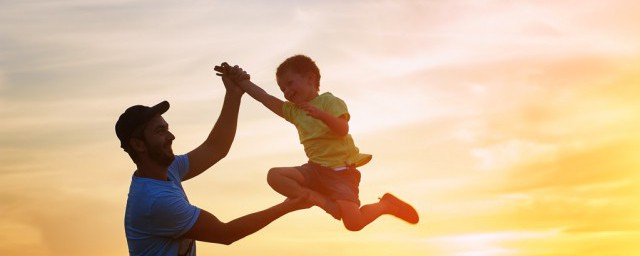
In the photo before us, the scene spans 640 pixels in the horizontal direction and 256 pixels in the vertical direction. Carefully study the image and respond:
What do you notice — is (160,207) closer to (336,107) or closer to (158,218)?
(158,218)

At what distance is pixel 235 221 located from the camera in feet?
31.4

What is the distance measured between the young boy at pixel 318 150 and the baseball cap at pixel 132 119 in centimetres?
139

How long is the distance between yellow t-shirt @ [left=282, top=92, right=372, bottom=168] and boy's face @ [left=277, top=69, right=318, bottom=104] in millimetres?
151

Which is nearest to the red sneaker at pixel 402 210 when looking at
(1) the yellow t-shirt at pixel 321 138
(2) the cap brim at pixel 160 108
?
(1) the yellow t-shirt at pixel 321 138

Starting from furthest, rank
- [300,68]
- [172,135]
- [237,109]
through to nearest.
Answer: [237,109], [300,68], [172,135]

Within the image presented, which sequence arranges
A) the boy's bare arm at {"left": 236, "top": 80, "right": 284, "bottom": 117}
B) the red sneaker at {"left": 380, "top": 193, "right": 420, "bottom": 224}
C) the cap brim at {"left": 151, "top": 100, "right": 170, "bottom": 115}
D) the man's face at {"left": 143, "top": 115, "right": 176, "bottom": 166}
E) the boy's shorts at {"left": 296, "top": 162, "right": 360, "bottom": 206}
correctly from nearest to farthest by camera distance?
the man's face at {"left": 143, "top": 115, "right": 176, "bottom": 166} < the cap brim at {"left": 151, "top": 100, "right": 170, "bottom": 115} < the boy's shorts at {"left": 296, "top": 162, "right": 360, "bottom": 206} < the boy's bare arm at {"left": 236, "top": 80, "right": 284, "bottom": 117} < the red sneaker at {"left": 380, "top": 193, "right": 420, "bottom": 224}

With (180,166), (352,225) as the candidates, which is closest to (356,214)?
(352,225)

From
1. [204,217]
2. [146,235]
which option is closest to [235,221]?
[204,217]

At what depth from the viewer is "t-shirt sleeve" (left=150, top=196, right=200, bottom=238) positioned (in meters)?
9.47

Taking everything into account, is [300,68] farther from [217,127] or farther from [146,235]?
[146,235]

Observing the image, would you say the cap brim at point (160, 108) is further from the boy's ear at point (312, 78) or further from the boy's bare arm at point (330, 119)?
the boy's ear at point (312, 78)

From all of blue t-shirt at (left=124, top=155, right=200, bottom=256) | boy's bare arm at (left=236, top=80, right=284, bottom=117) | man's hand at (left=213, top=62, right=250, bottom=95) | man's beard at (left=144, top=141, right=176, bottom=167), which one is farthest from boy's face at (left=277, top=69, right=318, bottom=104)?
blue t-shirt at (left=124, top=155, right=200, bottom=256)

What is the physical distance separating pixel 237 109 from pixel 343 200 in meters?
1.86

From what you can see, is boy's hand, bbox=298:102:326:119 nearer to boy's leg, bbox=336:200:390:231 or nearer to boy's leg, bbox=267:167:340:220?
boy's leg, bbox=267:167:340:220
